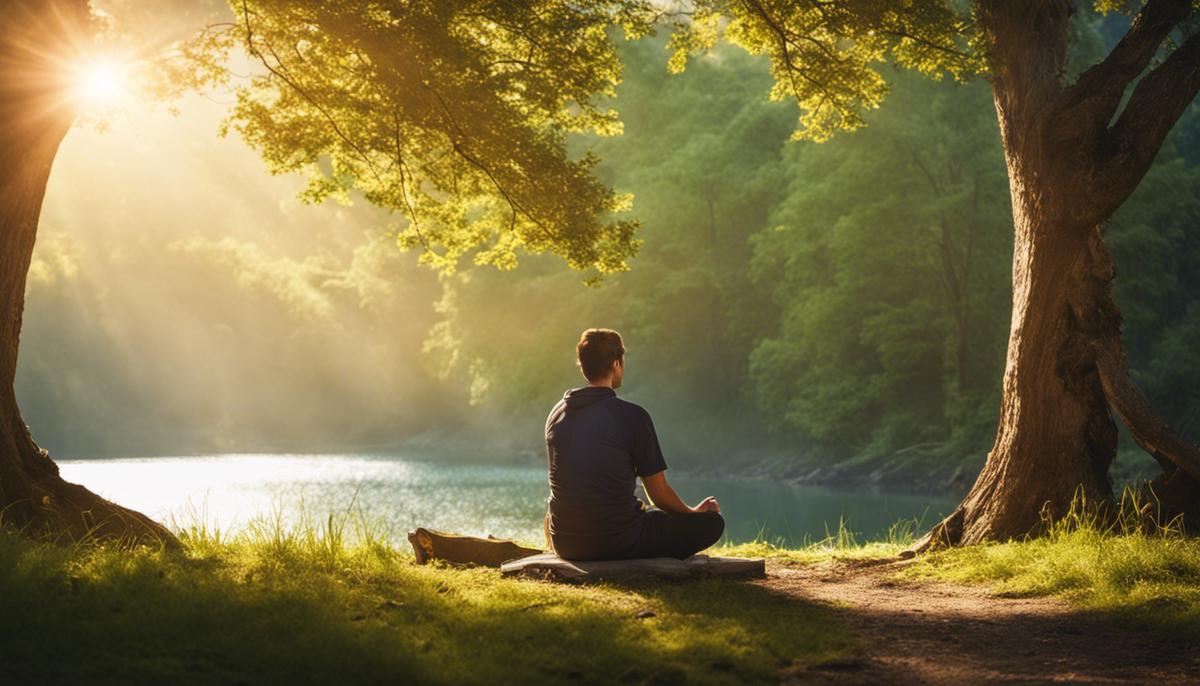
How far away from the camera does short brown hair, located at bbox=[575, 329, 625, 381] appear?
19.4 ft

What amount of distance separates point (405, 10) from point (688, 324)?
30.9m

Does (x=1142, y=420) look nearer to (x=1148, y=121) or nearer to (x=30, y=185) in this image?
(x=1148, y=121)

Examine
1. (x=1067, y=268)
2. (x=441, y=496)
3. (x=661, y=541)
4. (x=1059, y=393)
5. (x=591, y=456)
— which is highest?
(x=1067, y=268)

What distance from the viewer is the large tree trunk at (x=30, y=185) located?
6.82 m

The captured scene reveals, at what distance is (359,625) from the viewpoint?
4.40 metres

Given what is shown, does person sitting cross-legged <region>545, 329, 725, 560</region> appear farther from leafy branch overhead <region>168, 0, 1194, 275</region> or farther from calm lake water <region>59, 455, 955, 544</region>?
calm lake water <region>59, 455, 955, 544</region>

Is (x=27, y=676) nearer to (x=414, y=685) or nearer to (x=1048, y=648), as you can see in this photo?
(x=414, y=685)

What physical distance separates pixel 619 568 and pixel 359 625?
1813mm

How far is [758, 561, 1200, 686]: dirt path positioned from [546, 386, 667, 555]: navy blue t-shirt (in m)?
1.04

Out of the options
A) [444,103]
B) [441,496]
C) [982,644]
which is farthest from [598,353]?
[441,496]

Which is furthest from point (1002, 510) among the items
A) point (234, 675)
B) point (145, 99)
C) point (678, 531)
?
point (145, 99)

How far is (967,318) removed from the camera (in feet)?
92.1

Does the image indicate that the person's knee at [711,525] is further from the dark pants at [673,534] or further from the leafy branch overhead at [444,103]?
the leafy branch overhead at [444,103]

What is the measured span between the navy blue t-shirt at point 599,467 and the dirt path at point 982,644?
1041mm
